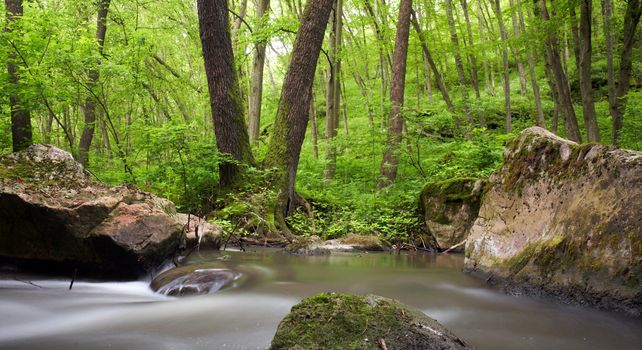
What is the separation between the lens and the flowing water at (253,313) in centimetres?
277

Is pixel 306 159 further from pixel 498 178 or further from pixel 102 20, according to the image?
pixel 498 178

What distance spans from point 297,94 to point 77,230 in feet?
16.4

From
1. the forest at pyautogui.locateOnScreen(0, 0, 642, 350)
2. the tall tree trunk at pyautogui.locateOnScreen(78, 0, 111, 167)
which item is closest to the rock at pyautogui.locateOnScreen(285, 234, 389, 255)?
the forest at pyautogui.locateOnScreen(0, 0, 642, 350)

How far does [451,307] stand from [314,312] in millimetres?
1714

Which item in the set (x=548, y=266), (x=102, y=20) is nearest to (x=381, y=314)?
(x=548, y=266)

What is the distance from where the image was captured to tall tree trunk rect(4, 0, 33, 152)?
26.9 feet

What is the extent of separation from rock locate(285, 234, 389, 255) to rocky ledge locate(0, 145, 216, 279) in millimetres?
2238

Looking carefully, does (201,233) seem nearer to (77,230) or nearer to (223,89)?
(77,230)

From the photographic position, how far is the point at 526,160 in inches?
193

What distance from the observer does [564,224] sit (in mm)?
3861

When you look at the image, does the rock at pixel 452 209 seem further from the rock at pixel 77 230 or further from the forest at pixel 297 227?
the rock at pixel 77 230

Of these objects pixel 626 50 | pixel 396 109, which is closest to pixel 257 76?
pixel 396 109

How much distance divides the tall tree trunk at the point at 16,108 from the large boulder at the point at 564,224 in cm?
869

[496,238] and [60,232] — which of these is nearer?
[60,232]
